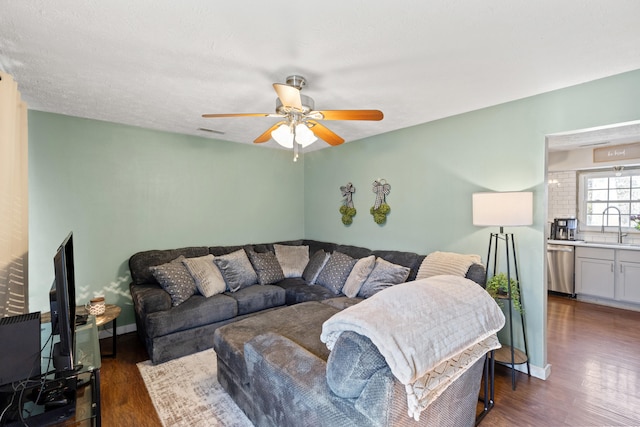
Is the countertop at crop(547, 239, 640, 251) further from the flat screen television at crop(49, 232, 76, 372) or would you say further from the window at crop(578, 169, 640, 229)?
the flat screen television at crop(49, 232, 76, 372)

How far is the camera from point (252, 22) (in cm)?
155

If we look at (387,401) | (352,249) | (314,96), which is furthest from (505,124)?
(387,401)

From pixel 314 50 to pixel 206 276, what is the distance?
251cm

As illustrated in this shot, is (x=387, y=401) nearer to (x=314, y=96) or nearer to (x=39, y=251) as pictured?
(x=314, y=96)

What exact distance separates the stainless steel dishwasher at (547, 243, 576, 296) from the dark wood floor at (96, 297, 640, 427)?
1.10 meters

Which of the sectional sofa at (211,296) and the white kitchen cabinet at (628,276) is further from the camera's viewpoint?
the white kitchen cabinet at (628,276)

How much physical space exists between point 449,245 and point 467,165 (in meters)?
0.85

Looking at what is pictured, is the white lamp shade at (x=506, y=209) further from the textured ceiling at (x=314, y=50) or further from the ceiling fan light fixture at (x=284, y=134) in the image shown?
the ceiling fan light fixture at (x=284, y=134)

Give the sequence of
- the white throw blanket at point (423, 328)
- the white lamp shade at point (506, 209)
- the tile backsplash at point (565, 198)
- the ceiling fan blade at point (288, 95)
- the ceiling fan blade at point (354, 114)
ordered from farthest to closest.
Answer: the tile backsplash at point (565, 198) → the white lamp shade at point (506, 209) → the ceiling fan blade at point (354, 114) → the ceiling fan blade at point (288, 95) → the white throw blanket at point (423, 328)

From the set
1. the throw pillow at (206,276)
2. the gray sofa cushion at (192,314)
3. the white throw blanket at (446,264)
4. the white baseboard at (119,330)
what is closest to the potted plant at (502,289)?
the white throw blanket at (446,264)

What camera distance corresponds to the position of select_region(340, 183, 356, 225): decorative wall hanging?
13.9 ft

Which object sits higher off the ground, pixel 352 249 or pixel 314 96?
pixel 314 96

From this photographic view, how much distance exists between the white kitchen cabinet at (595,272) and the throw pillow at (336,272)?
359 centimetres

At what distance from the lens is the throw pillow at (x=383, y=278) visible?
10.1ft
